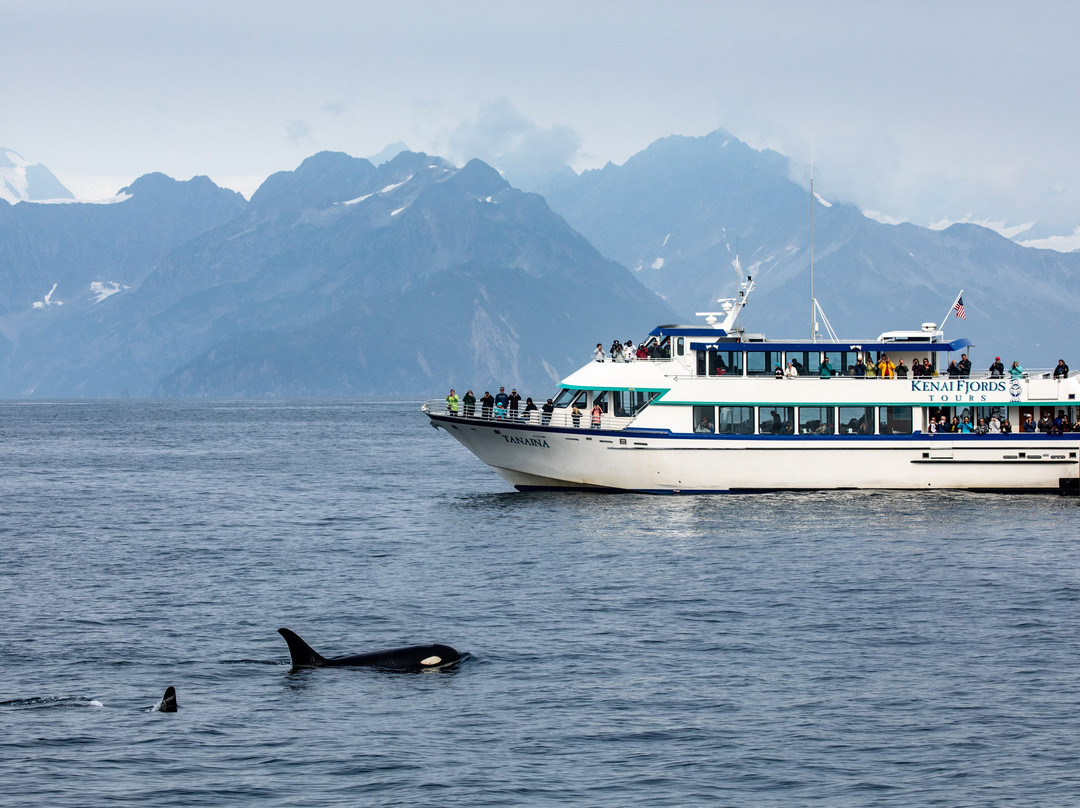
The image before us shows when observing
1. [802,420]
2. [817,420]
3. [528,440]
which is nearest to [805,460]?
[802,420]

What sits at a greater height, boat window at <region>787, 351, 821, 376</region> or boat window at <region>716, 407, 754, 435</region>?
boat window at <region>787, 351, 821, 376</region>

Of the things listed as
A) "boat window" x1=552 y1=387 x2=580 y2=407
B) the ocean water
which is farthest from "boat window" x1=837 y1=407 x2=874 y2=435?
"boat window" x1=552 y1=387 x2=580 y2=407

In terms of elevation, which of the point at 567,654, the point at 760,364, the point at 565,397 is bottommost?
the point at 567,654

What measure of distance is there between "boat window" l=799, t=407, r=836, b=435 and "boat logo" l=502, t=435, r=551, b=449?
35.8 ft

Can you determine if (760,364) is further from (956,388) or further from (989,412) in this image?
(989,412)

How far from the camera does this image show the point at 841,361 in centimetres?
5475

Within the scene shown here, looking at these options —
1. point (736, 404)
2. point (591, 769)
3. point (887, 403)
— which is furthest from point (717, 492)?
point (591, 769)

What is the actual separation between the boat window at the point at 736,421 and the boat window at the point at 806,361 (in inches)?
125

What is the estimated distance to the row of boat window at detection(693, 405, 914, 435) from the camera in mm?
53000

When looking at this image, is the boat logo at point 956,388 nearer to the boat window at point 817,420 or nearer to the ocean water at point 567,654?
the boat window at point 817,420

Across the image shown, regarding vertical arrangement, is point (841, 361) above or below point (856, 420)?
above

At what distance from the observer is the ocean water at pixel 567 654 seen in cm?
2131

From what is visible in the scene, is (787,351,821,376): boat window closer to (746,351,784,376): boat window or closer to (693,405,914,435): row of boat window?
(746,351,784,376): boat window

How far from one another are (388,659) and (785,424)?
29.7m
